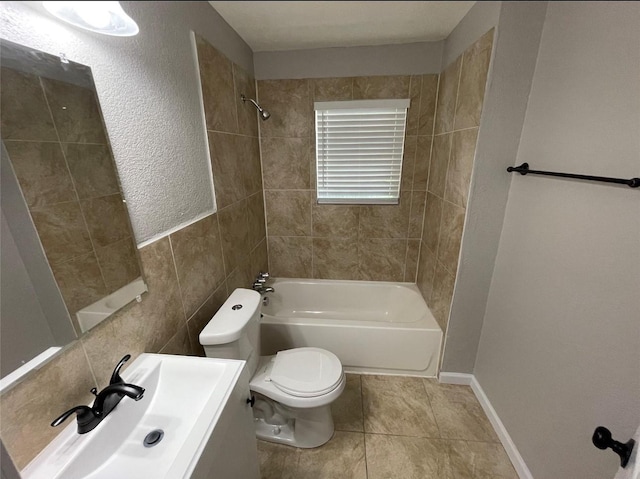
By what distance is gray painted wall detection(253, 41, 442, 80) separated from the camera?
5.75ft

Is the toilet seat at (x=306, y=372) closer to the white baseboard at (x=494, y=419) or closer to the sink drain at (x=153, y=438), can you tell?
the sink drain at (x=153, y=438)

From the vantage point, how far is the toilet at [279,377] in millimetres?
1142

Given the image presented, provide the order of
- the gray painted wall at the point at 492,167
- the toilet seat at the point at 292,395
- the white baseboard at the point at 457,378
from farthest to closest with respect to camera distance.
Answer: the white baseboard at the point at 457,378 → the toilet seat at the point at 292,395 → the gray painted wall at the point at 492,167

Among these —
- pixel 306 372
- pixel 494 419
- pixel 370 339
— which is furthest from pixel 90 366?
pixel 494 419

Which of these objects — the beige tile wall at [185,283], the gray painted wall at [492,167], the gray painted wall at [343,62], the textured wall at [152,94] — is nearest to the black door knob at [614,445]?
the gray painted wall at [492,167]

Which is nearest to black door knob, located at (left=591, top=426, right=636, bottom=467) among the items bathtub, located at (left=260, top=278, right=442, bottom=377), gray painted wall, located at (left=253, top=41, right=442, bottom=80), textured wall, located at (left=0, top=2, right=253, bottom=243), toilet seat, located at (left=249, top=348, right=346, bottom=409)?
toilet seat, located at (left=249, top=348, right=346, bottom=409)

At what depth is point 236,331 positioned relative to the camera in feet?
3.64

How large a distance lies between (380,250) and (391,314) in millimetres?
554

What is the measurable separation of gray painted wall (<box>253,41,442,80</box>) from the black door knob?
1914mm

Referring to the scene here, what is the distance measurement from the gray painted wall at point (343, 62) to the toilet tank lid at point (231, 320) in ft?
5.01

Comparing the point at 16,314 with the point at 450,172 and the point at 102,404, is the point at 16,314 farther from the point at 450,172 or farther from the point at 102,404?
the point at 450,172

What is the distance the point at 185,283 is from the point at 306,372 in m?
0.73

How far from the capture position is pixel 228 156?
1.45 meters

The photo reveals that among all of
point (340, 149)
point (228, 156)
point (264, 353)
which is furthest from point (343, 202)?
point (264, 353)
